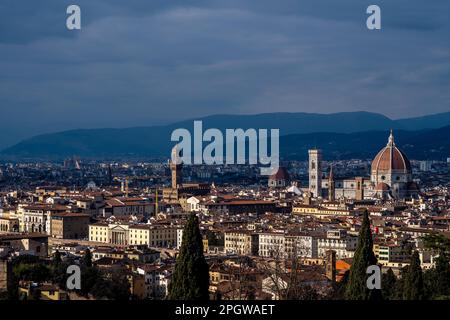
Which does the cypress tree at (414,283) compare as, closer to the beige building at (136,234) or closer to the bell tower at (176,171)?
the beige building at (136,234)

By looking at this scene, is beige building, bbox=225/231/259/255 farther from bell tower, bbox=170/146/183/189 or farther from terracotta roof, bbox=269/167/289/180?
terracotta roof, bbox=269/167/289/180

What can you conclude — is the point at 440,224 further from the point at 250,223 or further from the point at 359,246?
the point at 359,246

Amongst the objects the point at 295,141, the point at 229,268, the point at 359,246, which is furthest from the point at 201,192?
the point at 295,141

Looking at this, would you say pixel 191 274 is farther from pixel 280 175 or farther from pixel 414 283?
pixel 280 175

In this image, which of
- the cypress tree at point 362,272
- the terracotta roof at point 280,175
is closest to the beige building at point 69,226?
the cypress tree at point 362,272

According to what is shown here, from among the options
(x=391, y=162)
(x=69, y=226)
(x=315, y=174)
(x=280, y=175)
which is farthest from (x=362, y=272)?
(x=280, y=175)
